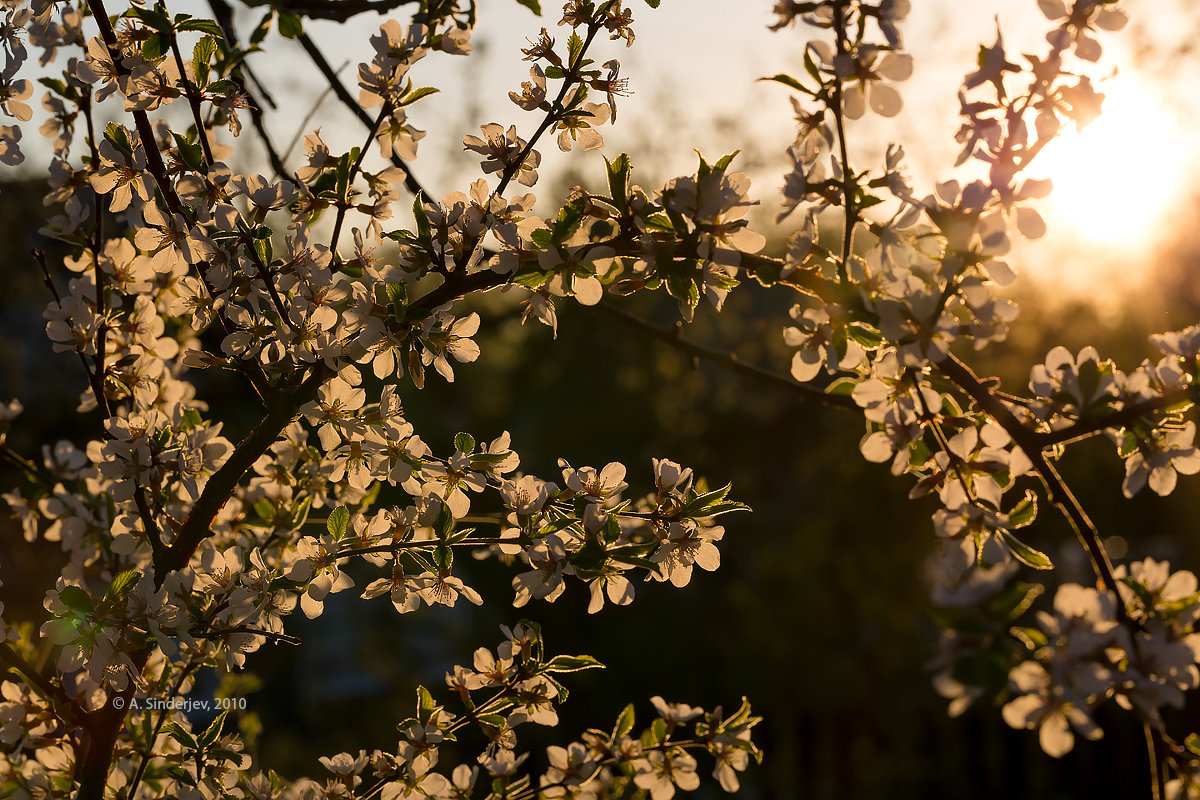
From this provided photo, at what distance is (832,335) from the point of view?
1330 millimetres

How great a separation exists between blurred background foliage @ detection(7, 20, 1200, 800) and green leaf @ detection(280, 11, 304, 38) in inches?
130

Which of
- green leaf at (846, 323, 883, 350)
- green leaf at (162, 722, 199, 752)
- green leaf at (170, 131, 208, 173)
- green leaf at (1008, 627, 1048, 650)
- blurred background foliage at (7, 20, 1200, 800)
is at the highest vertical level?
blurred background foliage at (7, 20, 1200, 800)

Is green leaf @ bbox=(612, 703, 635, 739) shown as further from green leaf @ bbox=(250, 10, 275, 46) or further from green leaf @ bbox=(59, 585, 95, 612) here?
green leaf @ bbox=(250, 10, 275, 46)

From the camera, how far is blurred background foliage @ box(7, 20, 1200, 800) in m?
7.27

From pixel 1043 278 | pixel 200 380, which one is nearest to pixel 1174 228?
pixel 1043 278

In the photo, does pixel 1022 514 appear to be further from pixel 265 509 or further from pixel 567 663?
pixel 265 509

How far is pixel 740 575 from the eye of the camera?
11664 mm

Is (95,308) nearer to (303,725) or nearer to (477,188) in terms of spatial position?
(477,188)

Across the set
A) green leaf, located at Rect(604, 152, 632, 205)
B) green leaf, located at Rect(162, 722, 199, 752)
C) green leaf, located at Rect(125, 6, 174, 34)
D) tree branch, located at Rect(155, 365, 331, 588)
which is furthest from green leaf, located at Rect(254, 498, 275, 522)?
green leaf, located at Rect(604, 152, 632, 205)

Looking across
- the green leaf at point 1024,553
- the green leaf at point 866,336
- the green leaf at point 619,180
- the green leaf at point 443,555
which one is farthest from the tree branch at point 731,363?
the green leaf at point 443,555

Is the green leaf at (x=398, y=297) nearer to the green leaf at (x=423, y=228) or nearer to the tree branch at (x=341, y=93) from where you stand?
the green leaf at (x=423, y=228)

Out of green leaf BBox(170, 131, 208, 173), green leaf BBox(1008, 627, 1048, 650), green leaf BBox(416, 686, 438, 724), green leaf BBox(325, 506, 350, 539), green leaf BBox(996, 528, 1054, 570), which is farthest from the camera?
green leaf BBox(416, 686, 438, 724)

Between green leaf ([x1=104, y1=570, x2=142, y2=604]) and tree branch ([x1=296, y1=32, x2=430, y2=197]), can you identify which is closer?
green leaf ([x1=104, y1=570, x2=142, y2=604])

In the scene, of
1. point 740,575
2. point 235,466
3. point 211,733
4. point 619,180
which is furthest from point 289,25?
point 740,575
